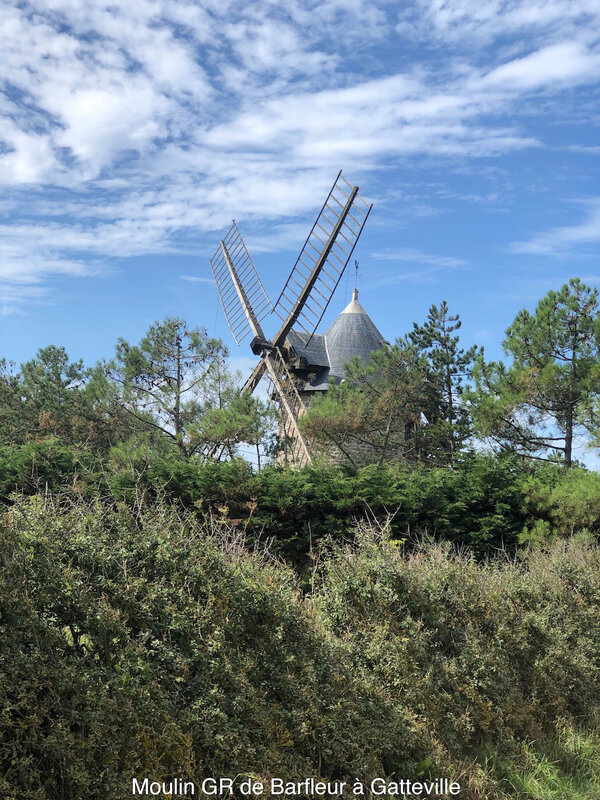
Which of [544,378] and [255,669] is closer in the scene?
[255,669]

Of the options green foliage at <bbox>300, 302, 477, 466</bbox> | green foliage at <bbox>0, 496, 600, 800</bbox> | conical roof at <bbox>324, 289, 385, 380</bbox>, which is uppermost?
conical roof at <bbox>324, 289, 385, 380</bbox>

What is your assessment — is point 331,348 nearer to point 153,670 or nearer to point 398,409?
point 398,409

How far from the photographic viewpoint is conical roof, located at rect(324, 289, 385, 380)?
2672cm

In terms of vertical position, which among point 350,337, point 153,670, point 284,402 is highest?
point 350,337

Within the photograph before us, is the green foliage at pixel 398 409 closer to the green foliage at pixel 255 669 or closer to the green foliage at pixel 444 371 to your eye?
the green foliage at pixel 444 371

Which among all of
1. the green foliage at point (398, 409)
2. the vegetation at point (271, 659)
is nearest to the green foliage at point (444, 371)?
the green foliage at point (398, 409)

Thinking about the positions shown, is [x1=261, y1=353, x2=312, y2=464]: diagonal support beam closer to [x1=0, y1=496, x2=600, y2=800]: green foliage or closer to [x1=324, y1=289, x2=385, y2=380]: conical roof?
[x1=324, y1=289, x2=385, y2=380]: conical roof

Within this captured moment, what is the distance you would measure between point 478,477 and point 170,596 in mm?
10204

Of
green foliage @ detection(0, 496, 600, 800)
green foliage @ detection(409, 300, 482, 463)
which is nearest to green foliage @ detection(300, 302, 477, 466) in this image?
green foliage @ detection(409, 300, 482, 463)

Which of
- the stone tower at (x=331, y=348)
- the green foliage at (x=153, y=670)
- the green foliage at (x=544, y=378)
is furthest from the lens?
the stone tower at (x=331, y=348)

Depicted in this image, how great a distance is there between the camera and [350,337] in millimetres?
27406

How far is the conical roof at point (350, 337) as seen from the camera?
26.7 metres

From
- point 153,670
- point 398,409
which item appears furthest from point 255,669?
point 398,409

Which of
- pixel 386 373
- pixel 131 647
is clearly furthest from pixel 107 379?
pixel 131 647
